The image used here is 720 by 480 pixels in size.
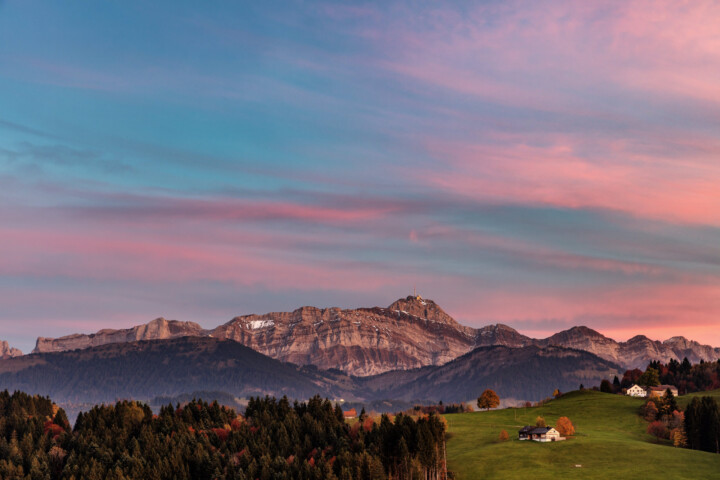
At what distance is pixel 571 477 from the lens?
185 metres

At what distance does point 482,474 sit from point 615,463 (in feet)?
106

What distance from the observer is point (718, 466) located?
194 meters

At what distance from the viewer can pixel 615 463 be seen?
19575 cm

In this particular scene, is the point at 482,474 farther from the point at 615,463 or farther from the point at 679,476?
the point at 679,476

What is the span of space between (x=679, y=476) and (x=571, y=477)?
78.2 ft

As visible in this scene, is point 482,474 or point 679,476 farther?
point 482,474

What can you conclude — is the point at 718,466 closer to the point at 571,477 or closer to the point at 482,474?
the point at 571,477

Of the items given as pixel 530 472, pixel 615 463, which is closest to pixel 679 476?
pixel 615 463

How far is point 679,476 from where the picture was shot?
18288cm

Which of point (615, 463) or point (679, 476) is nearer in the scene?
point (679, 476)

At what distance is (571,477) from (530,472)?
1032 centimetres

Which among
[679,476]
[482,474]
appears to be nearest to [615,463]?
[679,476]

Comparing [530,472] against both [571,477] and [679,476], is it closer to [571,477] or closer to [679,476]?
[571,477]

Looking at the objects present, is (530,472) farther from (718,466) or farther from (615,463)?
(718,466)
